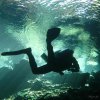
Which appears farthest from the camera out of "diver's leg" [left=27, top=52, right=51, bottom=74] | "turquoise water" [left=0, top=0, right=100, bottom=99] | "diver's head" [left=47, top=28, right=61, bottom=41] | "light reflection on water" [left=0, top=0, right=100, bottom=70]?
"turquoise water" [left=0, top=0, right=100, bottom=99]

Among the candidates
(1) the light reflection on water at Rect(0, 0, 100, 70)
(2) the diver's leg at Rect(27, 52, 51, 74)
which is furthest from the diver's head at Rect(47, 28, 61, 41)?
(1) the light reflection on water at Rect(0, 0, 100, 70)

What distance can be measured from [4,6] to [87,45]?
15.6 metres

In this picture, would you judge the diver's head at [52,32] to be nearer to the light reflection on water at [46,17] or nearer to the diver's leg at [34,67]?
the diver's leg at [34,67]

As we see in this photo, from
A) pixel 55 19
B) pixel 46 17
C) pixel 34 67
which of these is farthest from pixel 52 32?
pixel 55 19

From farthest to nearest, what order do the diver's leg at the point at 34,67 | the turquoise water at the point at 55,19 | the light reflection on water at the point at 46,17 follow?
the turquoise water at the point at 55,19, the light reflection on water at the point at 46,17, the diver's leg at the point at 34,67

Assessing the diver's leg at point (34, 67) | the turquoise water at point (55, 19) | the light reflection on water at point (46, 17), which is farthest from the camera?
the turquoise water at point (55, 19)

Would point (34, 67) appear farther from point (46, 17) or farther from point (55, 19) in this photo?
point (55, 19)

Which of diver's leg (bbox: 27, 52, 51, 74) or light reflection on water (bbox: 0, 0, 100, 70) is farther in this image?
light reflection on water (bbox: 0, 0, 100, 70)

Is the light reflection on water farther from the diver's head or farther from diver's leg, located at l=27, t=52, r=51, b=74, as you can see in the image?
the diver's head

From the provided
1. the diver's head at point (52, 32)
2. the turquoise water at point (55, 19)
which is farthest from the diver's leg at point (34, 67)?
the turquoise water at point (55, 19)

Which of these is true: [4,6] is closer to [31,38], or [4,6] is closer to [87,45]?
[31,38]

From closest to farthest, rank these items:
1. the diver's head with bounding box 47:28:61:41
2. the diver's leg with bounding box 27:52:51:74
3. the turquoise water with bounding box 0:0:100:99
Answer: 1. the diver's head with bounding box 47:28:61:41
2. the diver's leg with bounding box 27:52:51:74
3. the turquoise water with bounding box 0:0:100:99

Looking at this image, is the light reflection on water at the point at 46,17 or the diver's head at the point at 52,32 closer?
the diver's head at the point at 52,32

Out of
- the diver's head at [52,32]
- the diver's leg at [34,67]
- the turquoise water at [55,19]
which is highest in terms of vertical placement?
the diver's head at [52,32]
